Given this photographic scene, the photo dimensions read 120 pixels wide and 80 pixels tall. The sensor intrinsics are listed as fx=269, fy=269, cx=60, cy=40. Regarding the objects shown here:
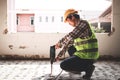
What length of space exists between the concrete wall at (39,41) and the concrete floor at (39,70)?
1.64ft

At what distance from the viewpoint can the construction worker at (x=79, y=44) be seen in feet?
15.5

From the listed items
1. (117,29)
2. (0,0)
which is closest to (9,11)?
(0,0)

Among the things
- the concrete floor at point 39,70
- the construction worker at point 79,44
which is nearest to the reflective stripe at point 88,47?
the construction worker at point 79,44

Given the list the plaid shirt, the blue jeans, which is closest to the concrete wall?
the blue jeans

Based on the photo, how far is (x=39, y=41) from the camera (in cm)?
781

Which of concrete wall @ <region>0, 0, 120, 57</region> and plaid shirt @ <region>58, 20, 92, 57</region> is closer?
plaid shirt @ <region>58, 20, 92, 57</region>

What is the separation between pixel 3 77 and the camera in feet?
17.4

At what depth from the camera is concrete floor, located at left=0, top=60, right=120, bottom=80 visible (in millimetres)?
5348

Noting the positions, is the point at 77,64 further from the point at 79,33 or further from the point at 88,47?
the point at 79,33

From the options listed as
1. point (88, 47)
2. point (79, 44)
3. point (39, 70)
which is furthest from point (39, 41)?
point (88, 47)

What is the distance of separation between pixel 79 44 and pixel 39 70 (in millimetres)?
1572

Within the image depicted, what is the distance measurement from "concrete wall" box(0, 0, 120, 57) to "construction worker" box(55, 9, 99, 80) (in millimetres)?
2856

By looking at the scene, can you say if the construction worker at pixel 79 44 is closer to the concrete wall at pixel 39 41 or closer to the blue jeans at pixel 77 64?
the blue jeans at pixel 77 64

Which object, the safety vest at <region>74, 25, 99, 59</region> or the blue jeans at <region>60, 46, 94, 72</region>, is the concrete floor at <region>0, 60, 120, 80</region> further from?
the safety vest at <region>74, 25, 99, 59</region>
